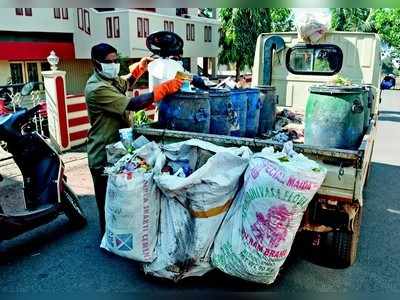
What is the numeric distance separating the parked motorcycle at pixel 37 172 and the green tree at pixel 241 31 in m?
18.6

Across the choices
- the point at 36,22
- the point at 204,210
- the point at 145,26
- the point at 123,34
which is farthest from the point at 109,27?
the point at 204,210

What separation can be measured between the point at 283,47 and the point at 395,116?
8969 mm

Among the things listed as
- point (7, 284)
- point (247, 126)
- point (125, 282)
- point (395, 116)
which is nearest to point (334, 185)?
point (247, 126)

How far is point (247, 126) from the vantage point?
141 inches

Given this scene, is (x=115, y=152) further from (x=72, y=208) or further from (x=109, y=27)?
(x=109, y=27)

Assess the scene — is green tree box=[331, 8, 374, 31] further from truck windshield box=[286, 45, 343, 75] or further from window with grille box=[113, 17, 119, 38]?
truck windshield box=[286, 45, 343, 75]

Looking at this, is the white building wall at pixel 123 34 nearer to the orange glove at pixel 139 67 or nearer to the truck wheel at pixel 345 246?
the orange glove at pixel 139 67

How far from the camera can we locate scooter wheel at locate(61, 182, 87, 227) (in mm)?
3797

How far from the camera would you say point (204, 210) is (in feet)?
8.77

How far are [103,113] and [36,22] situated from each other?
539 inches

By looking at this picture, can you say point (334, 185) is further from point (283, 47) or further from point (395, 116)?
point (395, 116)

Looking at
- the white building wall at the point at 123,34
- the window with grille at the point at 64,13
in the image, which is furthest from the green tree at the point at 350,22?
the window with grille at the point at 64,13

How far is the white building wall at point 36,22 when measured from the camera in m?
14.1

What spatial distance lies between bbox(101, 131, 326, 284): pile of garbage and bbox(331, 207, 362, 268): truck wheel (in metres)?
0.68
